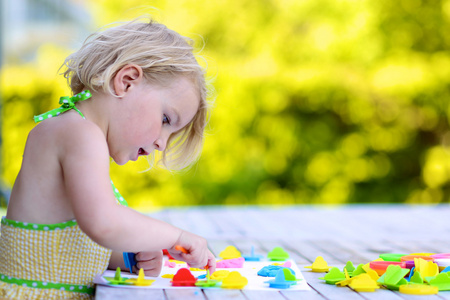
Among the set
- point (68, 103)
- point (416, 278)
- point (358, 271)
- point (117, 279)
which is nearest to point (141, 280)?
point (117, 279)

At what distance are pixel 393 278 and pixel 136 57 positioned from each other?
0.98 metres

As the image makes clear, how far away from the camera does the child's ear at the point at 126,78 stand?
167 centimetres

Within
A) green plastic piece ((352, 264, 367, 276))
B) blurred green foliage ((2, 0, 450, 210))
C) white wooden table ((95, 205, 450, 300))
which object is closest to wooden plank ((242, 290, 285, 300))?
white wooden table ((95, 205, 450, 300))

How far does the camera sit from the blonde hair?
5.59ft

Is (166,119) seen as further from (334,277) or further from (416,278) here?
(416,278)

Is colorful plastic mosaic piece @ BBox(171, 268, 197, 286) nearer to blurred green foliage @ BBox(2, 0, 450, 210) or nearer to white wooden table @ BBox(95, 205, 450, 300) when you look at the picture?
white wooden table @ BBox(95, 205, 450, 300)

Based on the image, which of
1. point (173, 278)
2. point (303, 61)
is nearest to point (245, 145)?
point (303, 61)

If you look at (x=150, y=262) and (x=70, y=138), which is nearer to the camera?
(x=70, y=138)

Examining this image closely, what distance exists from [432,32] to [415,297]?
20.0ft

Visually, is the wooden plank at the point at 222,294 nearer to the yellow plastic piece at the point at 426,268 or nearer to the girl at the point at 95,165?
the girl at the point at 95,165

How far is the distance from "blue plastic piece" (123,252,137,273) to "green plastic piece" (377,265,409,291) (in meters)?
0.74

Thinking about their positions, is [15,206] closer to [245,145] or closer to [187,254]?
[187,254]

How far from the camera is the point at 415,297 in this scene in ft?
5.23

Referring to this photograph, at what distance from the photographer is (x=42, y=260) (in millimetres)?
1590
